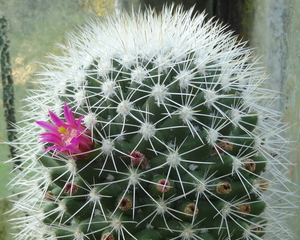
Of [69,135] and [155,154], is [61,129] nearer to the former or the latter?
[69,135]

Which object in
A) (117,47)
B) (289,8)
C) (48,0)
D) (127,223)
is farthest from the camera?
(48,0)

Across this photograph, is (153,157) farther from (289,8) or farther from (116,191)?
(289,8)

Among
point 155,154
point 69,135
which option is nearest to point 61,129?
point 69,135

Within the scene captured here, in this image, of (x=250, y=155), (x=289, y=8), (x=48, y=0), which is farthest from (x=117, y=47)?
(x=48, y=0)
